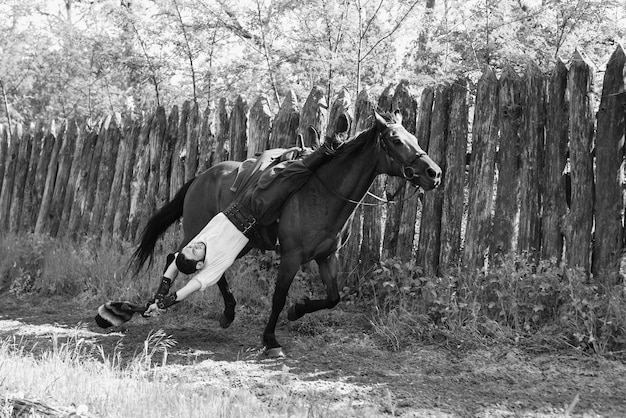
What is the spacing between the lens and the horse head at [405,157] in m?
4.48

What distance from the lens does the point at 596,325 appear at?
4688 millimetres

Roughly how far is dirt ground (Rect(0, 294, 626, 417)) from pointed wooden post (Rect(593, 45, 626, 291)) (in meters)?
0.92

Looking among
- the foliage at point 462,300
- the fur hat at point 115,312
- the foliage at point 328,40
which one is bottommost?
the fur hat at point 115,312

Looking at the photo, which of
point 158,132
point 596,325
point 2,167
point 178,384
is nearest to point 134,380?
point 178,384

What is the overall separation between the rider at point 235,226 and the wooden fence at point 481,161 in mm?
836

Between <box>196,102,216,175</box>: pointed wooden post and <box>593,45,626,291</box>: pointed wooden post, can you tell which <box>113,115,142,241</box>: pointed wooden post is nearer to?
<box>196,102,216,175</box>: pointed wooden post

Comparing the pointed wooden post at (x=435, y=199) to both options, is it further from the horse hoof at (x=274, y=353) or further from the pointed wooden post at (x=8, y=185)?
the pointed wooden post at (x=8, y=185)

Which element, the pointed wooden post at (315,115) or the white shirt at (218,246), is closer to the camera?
the white shirt at (218,246)

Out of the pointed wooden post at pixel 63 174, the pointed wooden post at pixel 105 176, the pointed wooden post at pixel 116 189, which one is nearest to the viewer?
the pointed wooden post at pixel 116 189

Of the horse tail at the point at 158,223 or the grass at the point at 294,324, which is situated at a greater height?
the horse tail at the point at 158,223

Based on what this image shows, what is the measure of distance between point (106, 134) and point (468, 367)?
665cm

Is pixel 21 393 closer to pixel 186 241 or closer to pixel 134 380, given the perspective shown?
pixel 134 380

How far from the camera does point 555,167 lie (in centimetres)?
531

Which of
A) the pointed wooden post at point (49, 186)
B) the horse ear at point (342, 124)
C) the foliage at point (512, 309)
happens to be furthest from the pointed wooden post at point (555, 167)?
the pointed wooden post at point (49, 186)
